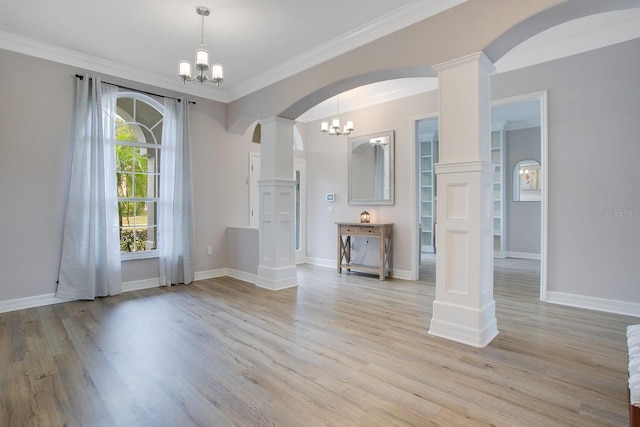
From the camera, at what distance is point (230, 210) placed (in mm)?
5438

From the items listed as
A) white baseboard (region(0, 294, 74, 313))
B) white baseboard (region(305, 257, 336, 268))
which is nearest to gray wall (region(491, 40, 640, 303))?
white baseboard (region(305, 257, 336, 268))

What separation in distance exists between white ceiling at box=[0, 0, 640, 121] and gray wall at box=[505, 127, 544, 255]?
4.11 m

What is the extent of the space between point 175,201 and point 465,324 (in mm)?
3883

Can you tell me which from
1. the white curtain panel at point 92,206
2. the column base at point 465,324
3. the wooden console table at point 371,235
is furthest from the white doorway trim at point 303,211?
the column base at point 465,324

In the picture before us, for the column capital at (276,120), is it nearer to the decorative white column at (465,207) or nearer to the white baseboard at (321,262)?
the decorative white column at (465,207)

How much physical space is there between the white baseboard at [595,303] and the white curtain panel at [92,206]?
5121mm

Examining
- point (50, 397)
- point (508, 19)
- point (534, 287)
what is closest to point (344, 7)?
point (508, 19)

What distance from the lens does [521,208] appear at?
754 cm

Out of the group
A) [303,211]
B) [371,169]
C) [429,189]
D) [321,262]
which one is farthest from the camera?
[429,189]

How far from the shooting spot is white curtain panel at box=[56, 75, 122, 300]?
152 inches

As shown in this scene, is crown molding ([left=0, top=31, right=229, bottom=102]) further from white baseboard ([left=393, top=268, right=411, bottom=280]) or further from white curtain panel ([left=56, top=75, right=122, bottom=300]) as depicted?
white baseboard ([left=393, top=268, right=411, bottom=280])

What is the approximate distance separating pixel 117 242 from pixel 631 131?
5722 millimetres

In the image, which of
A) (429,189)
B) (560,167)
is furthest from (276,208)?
(429,189)

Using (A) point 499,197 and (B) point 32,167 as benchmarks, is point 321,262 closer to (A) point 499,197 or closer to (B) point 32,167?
(B) point 32,167
